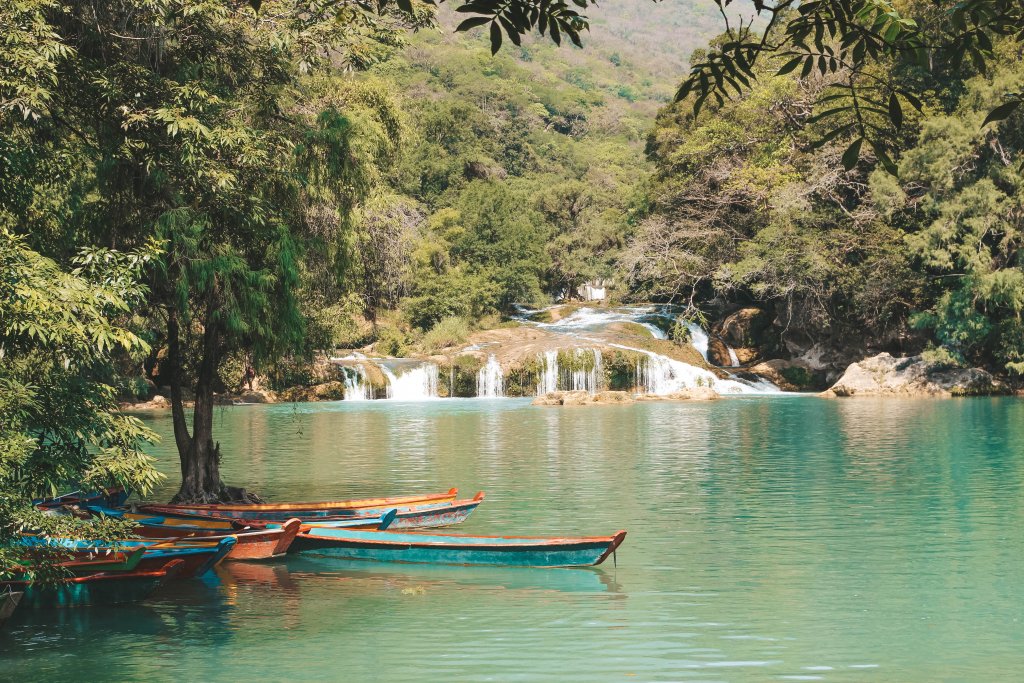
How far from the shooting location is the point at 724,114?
44.8 meters

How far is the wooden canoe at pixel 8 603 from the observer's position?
346 inches

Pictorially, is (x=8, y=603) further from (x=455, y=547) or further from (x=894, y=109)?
(x=894, y=109)

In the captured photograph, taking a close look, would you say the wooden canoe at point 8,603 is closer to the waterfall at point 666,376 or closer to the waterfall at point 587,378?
the waterfall at point 587,378

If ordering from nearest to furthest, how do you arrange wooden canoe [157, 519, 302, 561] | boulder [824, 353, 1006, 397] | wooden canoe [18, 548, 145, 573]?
wooden canoe [18, 548, 145, 573], wooden canoe [157, 519, 302, 561], boulder [824, 353, 1006, 397]

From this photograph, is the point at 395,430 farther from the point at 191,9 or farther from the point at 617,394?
the point at 191,9

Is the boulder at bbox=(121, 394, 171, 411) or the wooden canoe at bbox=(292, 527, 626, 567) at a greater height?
the boulder at bbox=(121, 394, 171, 411)

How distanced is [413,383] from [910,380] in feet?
60.4

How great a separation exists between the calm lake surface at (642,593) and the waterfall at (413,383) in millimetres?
18890

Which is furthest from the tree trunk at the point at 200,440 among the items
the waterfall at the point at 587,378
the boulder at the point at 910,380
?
the boulder at the point at 910,380

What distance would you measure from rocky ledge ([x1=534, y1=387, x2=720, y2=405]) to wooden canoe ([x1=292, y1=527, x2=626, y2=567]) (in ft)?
78.9

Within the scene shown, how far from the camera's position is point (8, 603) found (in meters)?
8.87

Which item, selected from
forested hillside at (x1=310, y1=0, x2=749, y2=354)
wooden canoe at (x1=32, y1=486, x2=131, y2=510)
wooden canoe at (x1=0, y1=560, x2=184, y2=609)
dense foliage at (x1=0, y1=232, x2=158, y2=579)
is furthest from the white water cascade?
dense foliage at (x1=0, y1=232, x2=158, y2=579)

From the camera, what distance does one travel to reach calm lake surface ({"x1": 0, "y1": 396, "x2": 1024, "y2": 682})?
794 cm

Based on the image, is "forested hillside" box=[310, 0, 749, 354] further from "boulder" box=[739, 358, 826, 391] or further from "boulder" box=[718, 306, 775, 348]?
"boulder" box=[739, 358, 826, 391]
